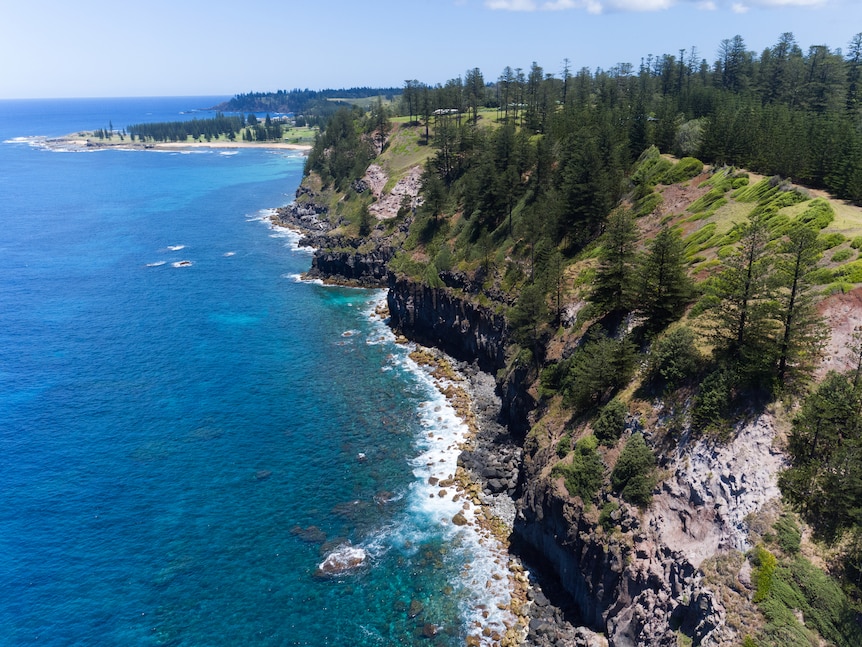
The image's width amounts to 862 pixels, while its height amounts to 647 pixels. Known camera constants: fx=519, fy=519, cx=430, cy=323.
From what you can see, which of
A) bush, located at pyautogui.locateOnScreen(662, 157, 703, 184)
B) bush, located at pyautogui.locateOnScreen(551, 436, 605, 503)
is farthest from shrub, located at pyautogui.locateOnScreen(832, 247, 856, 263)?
bush, located at pyautogui.locateOnScreen(662, 157, 703, 184)

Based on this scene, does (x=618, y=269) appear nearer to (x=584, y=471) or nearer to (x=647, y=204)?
(x=584, y=471)

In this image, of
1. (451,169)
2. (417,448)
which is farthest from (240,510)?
(451,169)

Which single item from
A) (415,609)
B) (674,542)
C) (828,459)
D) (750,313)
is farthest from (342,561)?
(750,313)

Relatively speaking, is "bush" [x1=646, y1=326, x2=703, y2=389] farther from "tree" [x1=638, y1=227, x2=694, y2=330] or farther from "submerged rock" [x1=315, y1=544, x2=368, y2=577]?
"submerged rock" [x1=315, y1=544, x2=368, y2=577]

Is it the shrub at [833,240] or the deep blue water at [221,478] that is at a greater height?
the shrub at [833,240]

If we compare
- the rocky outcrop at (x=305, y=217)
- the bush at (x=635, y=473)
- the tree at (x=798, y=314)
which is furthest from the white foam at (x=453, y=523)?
the rocky outcrop at (x=305, y=217)

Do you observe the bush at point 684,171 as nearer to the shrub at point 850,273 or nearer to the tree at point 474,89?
the shrub at point 850,273

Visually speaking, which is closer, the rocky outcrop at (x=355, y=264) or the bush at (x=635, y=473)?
the bush at (x=635, y=473)
